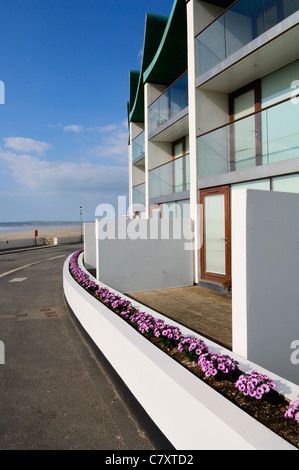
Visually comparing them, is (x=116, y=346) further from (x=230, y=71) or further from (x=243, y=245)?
(x=230, y=71)

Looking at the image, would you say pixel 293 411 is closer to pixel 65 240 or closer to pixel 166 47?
pixel 166 47

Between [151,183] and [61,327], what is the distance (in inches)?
359

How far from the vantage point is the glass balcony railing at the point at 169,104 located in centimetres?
1233

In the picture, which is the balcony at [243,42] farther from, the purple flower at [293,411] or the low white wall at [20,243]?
the low white wall at [20,243]

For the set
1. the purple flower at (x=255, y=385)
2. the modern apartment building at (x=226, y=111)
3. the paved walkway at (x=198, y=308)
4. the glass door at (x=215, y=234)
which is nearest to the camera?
the purple flower at (x=255, y=385)

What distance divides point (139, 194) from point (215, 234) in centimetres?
875

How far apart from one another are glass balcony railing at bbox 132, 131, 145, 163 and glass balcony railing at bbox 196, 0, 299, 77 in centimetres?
730

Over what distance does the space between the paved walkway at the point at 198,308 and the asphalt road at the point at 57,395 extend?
218 cm

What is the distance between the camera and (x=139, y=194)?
683 inches

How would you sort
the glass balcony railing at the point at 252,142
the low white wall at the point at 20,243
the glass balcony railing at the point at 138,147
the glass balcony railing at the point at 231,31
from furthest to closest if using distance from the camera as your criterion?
the low white wall at the point at 20,243 < the glass balcony railing at the point at 138,147 < the glass balcony railing at the point at 231,31 < the glass balcony railing at the point at 252,142

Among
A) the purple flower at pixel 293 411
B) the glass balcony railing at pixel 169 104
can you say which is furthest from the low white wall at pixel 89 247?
the purple flower at pixel 293 411

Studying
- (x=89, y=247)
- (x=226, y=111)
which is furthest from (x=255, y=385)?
(x=89, y=247)

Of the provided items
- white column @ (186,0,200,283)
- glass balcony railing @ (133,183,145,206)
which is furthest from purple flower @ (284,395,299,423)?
glass balcony railing @ (133,183,145,206)
